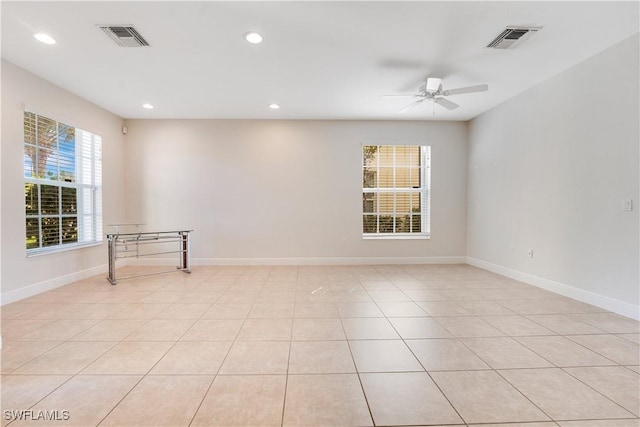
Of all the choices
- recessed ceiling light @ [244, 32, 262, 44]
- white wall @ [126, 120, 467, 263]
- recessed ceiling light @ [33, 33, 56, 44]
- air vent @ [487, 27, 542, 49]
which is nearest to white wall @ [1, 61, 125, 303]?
recessed ceiling light @ [33, 33, 56, 44]

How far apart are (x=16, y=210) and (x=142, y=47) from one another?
2.35m

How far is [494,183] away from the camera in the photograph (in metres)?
4.71

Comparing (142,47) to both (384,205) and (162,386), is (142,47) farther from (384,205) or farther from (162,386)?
(384,205)

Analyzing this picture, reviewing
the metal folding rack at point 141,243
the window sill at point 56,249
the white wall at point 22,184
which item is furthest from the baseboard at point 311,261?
the window sill at point 56,249

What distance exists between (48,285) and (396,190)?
555cm

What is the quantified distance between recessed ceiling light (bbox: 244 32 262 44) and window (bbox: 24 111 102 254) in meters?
2.95

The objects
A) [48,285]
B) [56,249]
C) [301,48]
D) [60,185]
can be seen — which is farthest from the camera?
[60,185]

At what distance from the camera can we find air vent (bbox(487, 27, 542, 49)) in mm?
2562

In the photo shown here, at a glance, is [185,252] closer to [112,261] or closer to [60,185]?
[112,261]

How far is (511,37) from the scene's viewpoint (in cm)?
268

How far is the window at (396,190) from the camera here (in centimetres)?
557

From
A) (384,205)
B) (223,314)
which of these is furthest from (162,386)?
(384,205)

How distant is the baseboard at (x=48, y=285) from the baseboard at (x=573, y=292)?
6375 mm

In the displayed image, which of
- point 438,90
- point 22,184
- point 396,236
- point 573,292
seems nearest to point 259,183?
point 396,236
